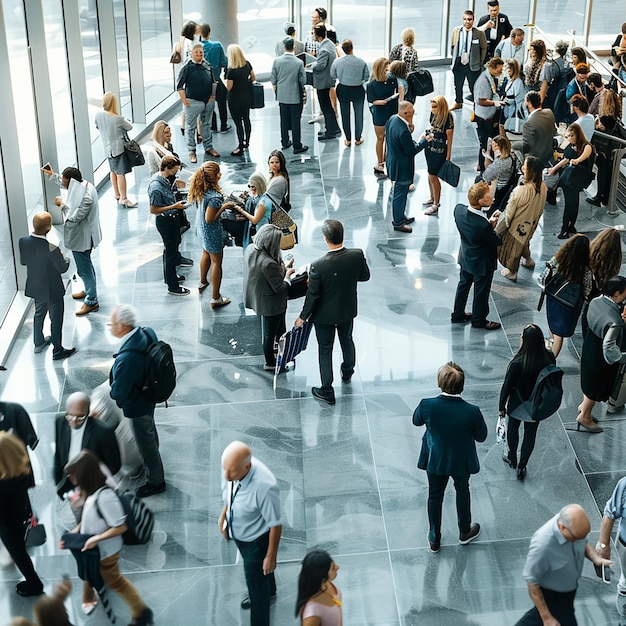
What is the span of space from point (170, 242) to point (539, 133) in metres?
4.75

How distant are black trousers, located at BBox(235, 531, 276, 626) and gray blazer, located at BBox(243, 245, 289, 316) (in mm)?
2957

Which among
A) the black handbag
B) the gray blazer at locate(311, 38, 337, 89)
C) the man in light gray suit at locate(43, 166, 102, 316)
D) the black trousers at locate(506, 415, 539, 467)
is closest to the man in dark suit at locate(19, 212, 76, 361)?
the man in light gray suit at locate(43, 166, 102, 316)

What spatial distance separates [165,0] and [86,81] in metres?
4.43

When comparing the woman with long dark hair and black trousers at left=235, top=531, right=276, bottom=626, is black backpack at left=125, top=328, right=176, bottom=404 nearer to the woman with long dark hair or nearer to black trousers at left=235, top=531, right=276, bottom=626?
black trousers at left=235, top=531, right=276, bottom=626

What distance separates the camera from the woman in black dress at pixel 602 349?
25.1 ft

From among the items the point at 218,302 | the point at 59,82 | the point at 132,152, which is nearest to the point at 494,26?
the point at 132,152

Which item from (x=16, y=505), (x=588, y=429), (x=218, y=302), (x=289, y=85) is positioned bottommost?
(x=588, y=429)

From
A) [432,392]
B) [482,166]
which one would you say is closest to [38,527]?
[432,392]

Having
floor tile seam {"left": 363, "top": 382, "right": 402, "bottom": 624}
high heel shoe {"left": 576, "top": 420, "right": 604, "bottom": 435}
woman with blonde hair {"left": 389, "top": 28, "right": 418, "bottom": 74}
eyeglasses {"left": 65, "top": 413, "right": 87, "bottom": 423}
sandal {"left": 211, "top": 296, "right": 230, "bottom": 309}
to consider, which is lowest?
floor tile seam {"left": 363, "top": 382, "right": 402, "bottom": 624}

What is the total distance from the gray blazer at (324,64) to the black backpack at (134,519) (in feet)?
32.4

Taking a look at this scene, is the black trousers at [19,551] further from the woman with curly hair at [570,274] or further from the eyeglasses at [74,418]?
the woman with curly hair at [570,274]

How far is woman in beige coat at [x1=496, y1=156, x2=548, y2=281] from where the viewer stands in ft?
33.1

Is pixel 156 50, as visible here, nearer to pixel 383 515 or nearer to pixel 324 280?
pixel 324 280

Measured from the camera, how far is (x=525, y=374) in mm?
7105
